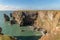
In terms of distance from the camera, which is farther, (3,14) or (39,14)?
(3,14)

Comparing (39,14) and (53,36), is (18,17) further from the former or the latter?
(53,36)

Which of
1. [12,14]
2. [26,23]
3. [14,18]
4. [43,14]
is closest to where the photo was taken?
[43,14]

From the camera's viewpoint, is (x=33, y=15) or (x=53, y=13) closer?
(x=53, y=13)

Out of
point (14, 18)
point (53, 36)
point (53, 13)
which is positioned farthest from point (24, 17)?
point (53, 36)

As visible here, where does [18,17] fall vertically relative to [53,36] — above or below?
below

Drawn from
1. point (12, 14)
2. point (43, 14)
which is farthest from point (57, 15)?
point (12, 14)

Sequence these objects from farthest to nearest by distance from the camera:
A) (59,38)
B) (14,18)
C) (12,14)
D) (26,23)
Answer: (12,14) < (14,18) < (26,23) < (59,38)

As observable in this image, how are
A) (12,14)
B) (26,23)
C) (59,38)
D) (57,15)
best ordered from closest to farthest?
1. (59,38)
2. (57,15)
3. (26,23)
4. (12,14)

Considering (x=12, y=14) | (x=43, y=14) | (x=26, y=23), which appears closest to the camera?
(x=43, y=14)

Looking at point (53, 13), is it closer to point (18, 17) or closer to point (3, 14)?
point (18, 17)
